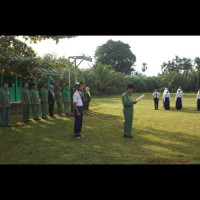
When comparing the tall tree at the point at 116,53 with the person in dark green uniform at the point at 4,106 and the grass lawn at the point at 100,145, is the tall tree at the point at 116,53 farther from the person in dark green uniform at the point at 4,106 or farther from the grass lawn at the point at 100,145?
the grass lawn at the point at 100,145

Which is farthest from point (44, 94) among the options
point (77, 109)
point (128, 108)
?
point (128, 108)

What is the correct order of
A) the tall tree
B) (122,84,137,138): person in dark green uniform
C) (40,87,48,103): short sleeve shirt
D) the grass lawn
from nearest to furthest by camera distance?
1. the grass lawn
2. (122,84,137,138): person in dark green uniform
3. (40,87,48,103): short sleeve shirt
4. the tall tree

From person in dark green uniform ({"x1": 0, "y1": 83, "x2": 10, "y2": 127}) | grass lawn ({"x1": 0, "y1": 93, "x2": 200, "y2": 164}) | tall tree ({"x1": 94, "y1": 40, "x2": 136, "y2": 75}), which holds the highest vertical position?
tall tree ({"x1": 94, "y1": 40, "x2": 136, "y2": 75})

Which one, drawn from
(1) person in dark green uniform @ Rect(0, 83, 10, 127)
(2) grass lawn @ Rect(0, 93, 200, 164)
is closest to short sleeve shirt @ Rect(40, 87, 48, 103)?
(1) person in dark green uniform @ Rect(0, 83, 10, 127)

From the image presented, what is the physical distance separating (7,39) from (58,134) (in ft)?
17.0

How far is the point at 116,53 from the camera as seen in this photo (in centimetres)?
4572

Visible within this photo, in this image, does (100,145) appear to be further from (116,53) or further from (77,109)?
(116,53)

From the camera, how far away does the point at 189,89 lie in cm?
3834

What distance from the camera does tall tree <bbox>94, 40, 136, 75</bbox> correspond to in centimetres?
4643

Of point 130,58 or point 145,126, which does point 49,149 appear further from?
point 130,58

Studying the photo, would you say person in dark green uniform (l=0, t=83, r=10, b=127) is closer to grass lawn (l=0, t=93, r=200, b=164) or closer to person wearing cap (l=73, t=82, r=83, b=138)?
grass lawn (l=0, t=93, r=200, b=164)

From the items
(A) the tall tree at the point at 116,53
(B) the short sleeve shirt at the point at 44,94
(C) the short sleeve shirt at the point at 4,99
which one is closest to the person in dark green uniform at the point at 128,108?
(C) the short sleeve shirt at the point at 4,99

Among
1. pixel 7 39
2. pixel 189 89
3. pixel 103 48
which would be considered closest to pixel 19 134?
pixel 7 39
